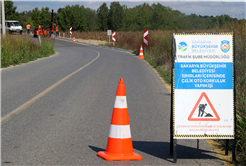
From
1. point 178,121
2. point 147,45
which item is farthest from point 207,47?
point 147,45

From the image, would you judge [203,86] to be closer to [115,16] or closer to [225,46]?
[225,46]

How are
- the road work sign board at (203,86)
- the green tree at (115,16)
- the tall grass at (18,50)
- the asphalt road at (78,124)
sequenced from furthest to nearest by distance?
the green tree at (115,16), the tall grass at (18,50), the asphalt road at (78,124), the road work sign board at (203,86)

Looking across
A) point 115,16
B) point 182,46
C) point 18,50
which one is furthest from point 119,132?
point 115,16

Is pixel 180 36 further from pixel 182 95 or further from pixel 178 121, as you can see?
pixel 178 121

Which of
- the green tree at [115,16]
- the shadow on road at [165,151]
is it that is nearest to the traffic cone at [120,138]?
the shadow on road at [165,151]

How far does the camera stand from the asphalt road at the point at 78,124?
411 centimetres

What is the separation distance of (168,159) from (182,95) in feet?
2.93

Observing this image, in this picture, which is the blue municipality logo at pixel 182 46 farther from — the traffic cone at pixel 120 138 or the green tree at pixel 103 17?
the green tree at pixel 103 17

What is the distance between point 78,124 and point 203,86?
8.66ft

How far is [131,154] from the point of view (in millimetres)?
4121

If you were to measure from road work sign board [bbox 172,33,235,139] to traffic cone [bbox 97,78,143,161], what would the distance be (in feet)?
2.15

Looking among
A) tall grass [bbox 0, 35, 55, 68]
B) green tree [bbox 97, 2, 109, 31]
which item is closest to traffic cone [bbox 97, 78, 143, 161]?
tall grass [bbox 0, 35, 55, 68]

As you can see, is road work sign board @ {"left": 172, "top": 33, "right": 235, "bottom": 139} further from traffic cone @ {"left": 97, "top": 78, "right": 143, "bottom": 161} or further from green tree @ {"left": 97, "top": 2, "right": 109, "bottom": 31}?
green tree @ {"left": 97, "top": 2, "right": 109, "bottom": 31}

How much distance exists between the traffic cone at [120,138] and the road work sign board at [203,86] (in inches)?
25.8
